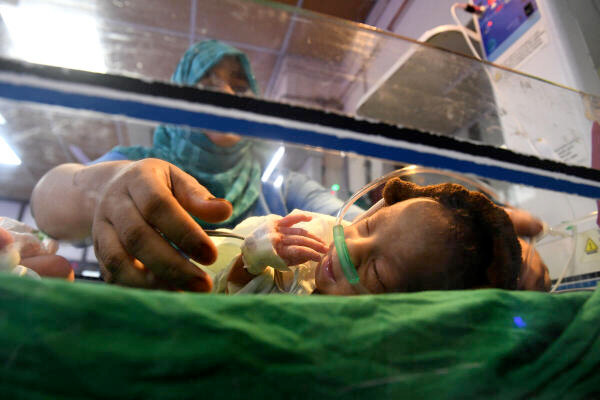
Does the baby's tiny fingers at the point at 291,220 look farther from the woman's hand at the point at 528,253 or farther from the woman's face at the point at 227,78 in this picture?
the woman's hand at the point at 528,253

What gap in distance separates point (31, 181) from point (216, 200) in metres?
0.38

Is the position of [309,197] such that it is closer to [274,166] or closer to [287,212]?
[287,212]

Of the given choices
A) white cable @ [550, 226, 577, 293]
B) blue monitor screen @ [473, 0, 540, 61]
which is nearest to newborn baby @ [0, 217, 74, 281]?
white cable @ [550, 226, 577, 293]

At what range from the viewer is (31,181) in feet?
2.04

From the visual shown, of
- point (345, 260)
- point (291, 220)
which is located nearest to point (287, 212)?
point (291, 220)

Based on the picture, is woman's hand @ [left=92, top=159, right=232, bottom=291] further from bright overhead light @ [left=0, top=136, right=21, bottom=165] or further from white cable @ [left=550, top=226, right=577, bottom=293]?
white cable @ [left=550, top=226, right=577, bottom=293]

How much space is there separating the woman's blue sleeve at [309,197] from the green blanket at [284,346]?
368 millimetres

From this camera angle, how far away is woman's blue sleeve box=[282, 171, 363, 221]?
0.72 meters

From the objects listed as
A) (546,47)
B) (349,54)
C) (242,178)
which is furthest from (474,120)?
(242,178)

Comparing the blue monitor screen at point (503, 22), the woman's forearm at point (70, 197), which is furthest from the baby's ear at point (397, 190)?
the blue monitor screen at point (503, 22)

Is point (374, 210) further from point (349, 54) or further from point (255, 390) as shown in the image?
point (255, 390)

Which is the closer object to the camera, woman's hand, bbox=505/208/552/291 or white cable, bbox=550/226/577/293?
woman's hand, bbox=505/208/552/291

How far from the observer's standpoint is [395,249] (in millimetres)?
661

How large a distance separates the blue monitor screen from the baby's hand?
1.17m
